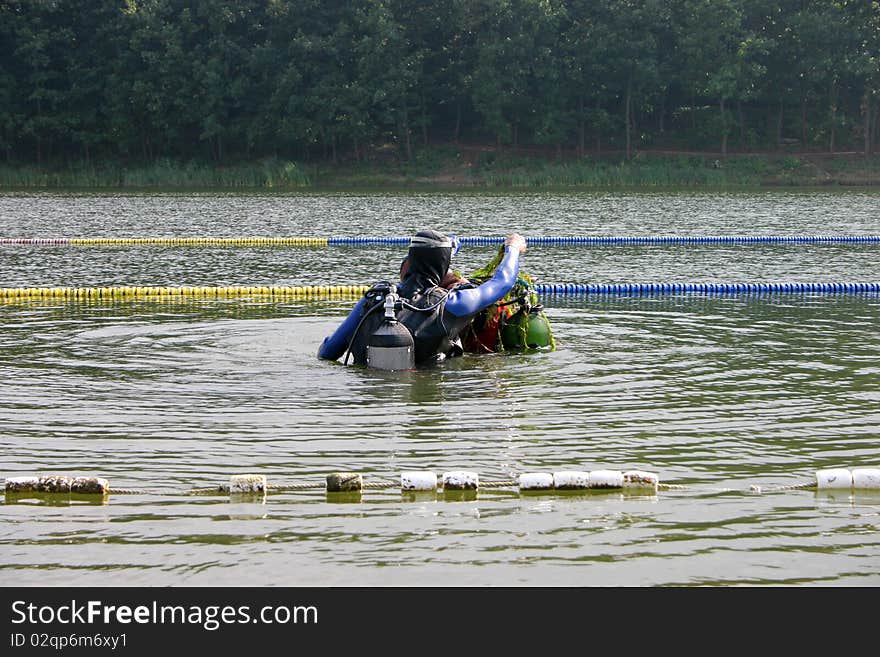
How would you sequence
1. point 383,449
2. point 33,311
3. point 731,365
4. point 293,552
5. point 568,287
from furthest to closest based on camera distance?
point 568,287, point 33,311, point 731,365, point 383,449, point 293,552

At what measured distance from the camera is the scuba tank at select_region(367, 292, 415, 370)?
1124 centimetres

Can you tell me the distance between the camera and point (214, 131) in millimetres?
69875

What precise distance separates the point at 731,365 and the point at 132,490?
6195 mm

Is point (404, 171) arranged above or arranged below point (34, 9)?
below

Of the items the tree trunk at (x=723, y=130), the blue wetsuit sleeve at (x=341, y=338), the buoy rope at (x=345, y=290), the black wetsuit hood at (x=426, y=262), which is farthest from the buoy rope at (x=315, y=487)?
the tree trunk at (x=723, y=130)

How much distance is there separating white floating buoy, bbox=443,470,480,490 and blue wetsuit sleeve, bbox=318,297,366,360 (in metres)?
4.52

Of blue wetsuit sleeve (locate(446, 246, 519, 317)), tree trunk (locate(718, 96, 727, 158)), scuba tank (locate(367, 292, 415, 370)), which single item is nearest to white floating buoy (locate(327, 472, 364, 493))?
scuba tank (locate(367, 292, 415, 370))

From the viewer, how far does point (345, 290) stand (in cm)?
1786

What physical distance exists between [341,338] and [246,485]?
4837mm

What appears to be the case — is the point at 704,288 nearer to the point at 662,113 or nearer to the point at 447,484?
the point at 447,484

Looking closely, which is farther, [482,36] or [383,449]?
[482,36]

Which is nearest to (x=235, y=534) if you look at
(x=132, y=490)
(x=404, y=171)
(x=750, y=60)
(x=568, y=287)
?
(x=132, y=490)

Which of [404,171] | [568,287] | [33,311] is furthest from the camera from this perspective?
[404,171]
